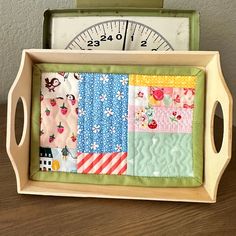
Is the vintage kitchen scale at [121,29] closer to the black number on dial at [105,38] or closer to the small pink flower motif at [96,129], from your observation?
the black number on dial at [105,38]

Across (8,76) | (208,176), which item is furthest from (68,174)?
(8,76)

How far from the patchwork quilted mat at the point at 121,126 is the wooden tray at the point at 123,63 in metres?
0.01

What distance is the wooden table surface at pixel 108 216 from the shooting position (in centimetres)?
57

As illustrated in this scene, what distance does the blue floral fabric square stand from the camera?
2.21 ft

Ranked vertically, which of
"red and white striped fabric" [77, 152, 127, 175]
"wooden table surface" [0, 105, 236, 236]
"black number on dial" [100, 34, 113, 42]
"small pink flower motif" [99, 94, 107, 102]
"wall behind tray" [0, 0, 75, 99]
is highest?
"wall behind tray" [0, 0, 75, 99]

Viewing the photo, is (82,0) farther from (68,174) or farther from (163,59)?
(68,174)

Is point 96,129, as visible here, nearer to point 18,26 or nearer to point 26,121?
point 26,121

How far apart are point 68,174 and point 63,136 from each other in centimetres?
7

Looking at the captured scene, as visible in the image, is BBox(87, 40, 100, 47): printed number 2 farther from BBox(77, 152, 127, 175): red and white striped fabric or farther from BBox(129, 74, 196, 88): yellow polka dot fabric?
BBox(77, 152, 127, 175): red and white striped fabric

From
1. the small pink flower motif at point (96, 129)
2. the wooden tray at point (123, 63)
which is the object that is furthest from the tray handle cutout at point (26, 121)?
the small pink flower motif at point (96, 129)

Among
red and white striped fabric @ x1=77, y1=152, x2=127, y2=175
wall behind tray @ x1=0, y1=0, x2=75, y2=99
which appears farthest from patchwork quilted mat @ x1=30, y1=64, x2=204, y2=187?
wall behind tray @ x1=0, y1=0, x2=75, y2=99

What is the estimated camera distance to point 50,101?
2.23 ft

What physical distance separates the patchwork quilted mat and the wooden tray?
0.04 feet

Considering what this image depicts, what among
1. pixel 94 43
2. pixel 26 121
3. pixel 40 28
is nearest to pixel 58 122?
pixel 26 121
